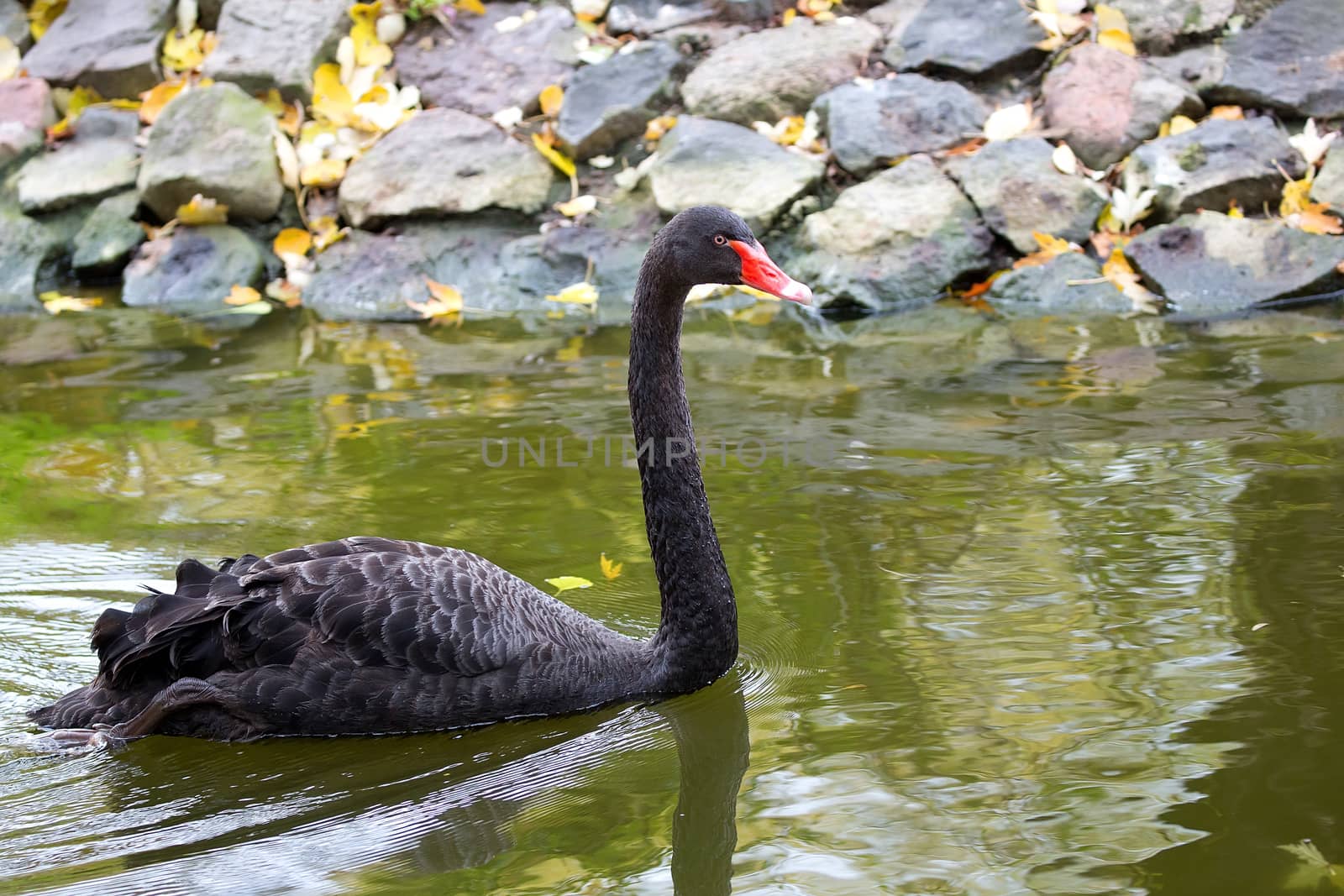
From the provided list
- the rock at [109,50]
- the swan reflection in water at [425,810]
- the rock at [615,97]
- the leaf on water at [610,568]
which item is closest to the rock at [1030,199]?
the rock at [615,97]

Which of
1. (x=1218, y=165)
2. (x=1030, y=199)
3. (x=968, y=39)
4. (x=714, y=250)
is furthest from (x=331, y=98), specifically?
(x=714, y=250)

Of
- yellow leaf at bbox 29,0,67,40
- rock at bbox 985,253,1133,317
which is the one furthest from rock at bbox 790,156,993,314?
yellow leaf at bbox 29,0,67,40

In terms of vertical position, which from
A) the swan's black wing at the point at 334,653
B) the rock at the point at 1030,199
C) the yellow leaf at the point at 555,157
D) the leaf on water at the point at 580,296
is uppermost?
the yellow leaf at the point at 555,157

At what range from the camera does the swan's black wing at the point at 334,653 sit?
3697 mm

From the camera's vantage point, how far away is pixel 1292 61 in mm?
8586

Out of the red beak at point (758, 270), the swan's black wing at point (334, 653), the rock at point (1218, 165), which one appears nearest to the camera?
the swan's black wing at point (334, 653)

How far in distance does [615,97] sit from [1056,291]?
124 inches

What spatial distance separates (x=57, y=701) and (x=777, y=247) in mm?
5501

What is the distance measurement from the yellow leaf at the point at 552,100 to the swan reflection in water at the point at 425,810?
6324 mm

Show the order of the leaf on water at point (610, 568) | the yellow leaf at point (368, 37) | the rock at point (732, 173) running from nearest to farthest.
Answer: the leaf on water at point (610, 568)
the rock at point (732, 173)
the yellow leaf at point (368, 37)

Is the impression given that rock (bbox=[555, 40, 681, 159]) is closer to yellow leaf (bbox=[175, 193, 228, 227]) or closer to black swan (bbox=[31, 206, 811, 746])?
yellow leaf (bbox=[175, 193, 228, 227])

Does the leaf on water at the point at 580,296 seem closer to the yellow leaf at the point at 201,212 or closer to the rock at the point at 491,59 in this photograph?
the rock at the point at 491,59

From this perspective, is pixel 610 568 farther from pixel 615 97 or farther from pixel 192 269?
pixel 192 269

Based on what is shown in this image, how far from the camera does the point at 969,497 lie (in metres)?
5.05
